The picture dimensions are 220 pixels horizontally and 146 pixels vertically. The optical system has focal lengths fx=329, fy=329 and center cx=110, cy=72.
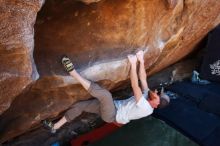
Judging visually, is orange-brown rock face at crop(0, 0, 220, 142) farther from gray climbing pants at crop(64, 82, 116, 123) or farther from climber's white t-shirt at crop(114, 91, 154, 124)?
climber's white t-shirt at crop(114, 91, 154, 124)

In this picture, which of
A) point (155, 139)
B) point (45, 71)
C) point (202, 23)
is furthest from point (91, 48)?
point (202, 23)

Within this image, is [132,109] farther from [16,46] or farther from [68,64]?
[16,46]

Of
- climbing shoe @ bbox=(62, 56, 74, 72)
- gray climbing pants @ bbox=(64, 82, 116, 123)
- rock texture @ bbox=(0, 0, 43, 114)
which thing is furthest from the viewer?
gray climbing pants @ bbox=(64, 82, 116, 123)

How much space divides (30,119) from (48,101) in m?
0.29

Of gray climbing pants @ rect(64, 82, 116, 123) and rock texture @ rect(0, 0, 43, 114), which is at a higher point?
rock texture @ rect(0, 0, 43, 114)

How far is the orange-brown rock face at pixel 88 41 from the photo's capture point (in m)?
3.50

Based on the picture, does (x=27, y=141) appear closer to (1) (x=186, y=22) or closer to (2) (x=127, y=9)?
(2) (x=127, y=9)

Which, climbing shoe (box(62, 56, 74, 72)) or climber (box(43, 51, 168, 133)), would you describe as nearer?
climbing shoe (box(62, 56, 74, 72))

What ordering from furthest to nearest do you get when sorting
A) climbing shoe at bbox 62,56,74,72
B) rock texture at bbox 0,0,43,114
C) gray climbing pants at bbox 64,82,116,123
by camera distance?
gray climbing pants at bbox 64,82,116,123
climbing shoe at bbox 62,56,74,72
rock texture at bbox 0,0,43,114

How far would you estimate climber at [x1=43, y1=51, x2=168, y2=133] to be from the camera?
12.1ft

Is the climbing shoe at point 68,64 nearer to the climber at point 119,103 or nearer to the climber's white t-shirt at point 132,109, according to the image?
the climber at point 119,103

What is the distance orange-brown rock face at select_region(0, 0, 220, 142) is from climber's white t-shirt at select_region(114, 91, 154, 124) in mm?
336

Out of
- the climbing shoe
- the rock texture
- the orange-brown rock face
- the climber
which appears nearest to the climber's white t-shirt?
the climber

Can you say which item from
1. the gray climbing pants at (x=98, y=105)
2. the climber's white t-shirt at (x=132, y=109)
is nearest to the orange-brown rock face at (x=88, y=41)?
the gray climbing pants at (x=98, y=105)
